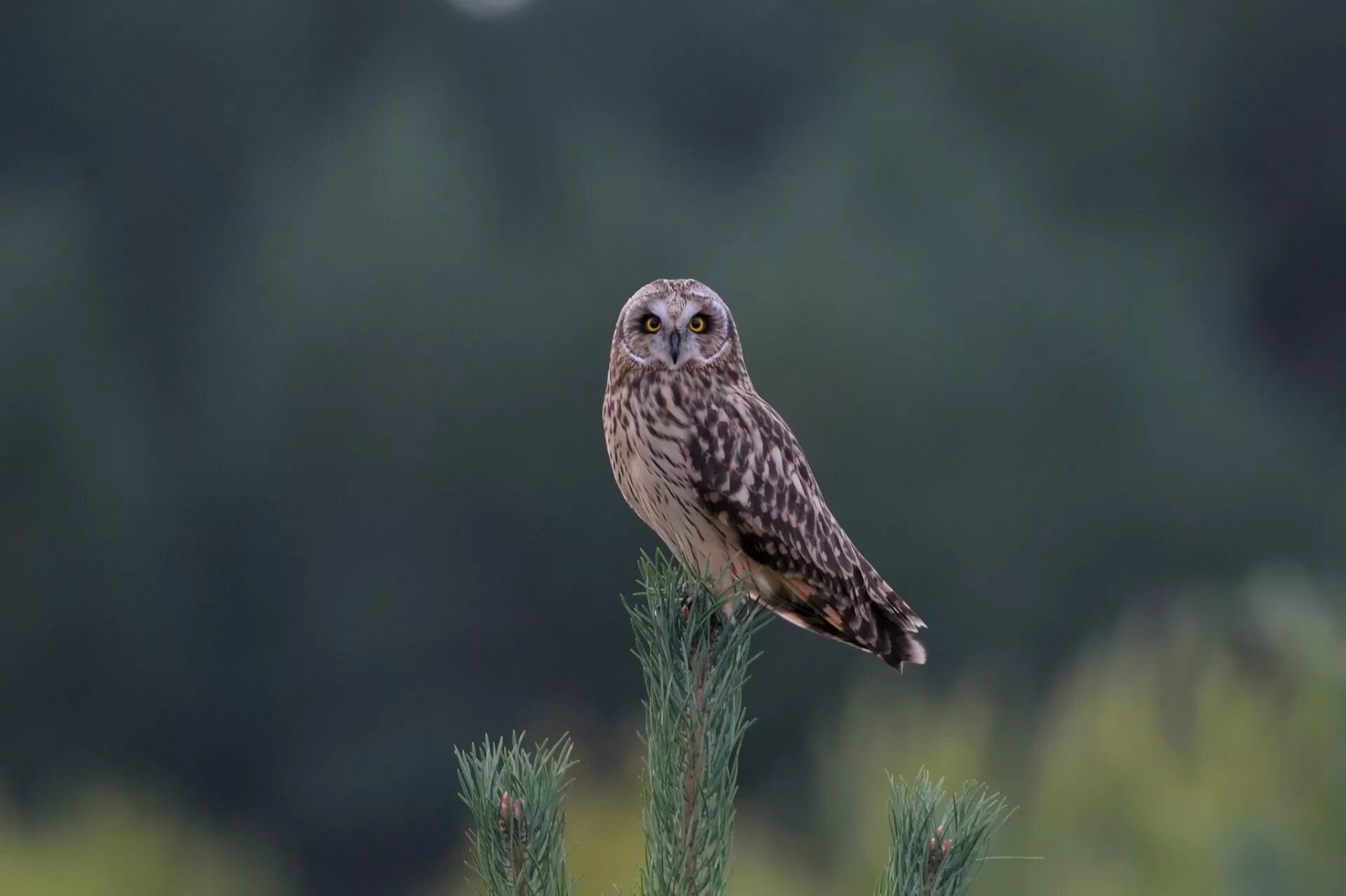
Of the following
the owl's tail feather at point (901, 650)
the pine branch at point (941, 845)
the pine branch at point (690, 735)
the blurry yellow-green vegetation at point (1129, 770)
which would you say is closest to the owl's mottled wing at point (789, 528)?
the owl's tail feather at point (901, 650)

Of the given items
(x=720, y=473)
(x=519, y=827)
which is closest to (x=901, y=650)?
(x=720, y=473)

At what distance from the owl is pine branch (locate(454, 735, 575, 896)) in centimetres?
96

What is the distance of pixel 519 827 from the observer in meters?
1.17

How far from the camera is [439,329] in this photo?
6203 mm

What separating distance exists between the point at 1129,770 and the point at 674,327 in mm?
2939

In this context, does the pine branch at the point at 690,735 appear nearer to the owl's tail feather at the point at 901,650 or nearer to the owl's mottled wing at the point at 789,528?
the owl's mottled wing at the point at 789,528

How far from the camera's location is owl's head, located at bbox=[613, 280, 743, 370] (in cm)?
220

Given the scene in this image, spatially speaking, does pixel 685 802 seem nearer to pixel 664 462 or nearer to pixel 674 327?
pixel 664 462

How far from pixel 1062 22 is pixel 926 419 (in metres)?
2.59

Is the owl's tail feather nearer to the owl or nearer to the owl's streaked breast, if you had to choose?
the owl

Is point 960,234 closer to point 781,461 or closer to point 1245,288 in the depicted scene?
point 1245,288

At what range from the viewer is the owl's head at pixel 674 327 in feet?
7.20

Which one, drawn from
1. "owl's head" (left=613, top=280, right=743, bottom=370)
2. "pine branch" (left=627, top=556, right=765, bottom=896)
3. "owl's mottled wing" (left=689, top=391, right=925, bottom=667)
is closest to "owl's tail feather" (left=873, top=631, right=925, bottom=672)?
"owl's mottled wing" (left=689, top=391, right=925, bottom=667)

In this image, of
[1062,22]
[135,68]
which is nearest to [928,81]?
[1062,22]
